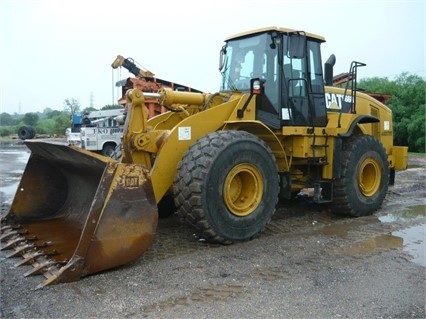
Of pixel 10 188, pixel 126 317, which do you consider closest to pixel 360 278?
pixel 126 317

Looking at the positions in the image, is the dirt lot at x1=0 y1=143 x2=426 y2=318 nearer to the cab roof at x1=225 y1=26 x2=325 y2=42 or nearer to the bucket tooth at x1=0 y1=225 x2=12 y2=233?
the bucket tooth at x1=0 y1=225 x2=12 y2=233

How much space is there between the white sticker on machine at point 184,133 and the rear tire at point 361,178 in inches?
102

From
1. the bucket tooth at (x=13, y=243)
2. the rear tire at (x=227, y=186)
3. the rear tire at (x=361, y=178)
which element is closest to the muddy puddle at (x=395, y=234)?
the rear tire at (x=361, y=178)

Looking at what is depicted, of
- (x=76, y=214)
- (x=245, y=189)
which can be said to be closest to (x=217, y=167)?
(x=245, y=189)

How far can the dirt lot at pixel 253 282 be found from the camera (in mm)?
3314

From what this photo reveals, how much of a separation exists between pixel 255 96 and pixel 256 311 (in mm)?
3064

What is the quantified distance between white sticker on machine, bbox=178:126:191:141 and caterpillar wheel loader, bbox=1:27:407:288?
13 millimetres

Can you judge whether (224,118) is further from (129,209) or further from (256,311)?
(256,311)

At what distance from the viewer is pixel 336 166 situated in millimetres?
6383

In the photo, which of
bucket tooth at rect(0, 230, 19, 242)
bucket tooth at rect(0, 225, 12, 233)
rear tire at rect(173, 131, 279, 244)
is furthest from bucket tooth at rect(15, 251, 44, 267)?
rear tire at rect(173, 131, 279, 244)

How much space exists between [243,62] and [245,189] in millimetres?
1982

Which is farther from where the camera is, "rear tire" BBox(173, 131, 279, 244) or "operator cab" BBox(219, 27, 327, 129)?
"operator cab" BBox(219, 27, 327, 129)

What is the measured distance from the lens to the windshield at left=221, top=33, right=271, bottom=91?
19.7ft

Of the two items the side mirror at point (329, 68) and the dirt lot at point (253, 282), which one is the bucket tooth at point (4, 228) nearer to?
the dirt lot at point (253, 282)
